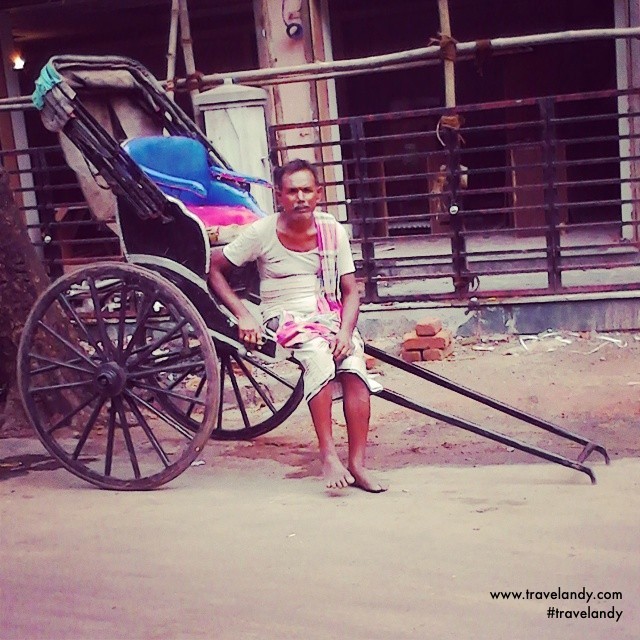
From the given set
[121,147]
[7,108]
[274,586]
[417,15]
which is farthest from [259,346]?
[417,15]

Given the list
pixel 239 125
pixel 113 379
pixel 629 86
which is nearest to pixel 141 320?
pixel 113 379

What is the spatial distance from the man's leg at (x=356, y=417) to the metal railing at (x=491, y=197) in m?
3.10

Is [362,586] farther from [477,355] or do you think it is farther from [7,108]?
[7,108]

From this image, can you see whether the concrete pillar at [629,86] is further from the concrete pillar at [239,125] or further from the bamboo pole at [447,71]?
the concrete pillar at [239,125]

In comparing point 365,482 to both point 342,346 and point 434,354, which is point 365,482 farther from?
point 434,354

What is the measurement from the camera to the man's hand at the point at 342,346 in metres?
4.07

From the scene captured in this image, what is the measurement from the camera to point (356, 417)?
13.3 feet

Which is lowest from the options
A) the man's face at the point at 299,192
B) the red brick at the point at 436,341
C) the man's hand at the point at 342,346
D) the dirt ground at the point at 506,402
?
the dirt ground at the point at 506,402

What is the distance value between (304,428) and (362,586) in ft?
8.33

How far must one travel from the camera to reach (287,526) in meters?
3.55

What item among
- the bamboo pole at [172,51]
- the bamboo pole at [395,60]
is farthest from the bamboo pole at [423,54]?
the bamboo pole at [172,51]

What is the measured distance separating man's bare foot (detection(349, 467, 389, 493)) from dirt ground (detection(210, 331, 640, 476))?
1.67 ft

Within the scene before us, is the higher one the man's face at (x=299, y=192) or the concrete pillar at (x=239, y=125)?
the concrete pillar at (x=239, y=125)

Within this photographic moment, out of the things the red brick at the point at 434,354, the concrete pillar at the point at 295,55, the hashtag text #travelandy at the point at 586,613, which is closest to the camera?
the hashtag text #travelandy at the point at 586,613
